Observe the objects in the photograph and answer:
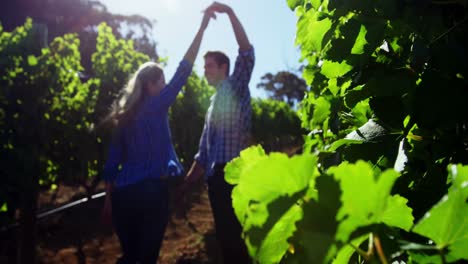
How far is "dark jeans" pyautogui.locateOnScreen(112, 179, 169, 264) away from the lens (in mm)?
3525

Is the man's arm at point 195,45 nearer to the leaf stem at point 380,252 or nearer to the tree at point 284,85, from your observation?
the leaf stem at point 380,252

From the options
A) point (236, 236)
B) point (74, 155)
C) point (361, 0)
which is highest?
point (74, 155)

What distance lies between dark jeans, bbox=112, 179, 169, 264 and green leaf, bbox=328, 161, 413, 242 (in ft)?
10.9

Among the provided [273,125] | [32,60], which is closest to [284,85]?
[273,125]

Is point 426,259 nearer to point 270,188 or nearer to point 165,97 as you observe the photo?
point 270,188

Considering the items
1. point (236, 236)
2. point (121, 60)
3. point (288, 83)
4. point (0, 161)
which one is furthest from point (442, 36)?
point (288, 83)

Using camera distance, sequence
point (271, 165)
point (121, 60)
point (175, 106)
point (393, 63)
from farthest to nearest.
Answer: point (175, 106) < point (121, 60) < point (393, 63) < point (271, 165)

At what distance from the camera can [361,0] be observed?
87cm

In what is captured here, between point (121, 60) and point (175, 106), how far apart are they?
7.02 feet

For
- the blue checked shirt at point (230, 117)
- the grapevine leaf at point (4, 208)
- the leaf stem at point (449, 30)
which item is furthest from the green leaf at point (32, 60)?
the leaf stem at point (449, 30)

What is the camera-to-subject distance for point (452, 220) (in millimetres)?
394

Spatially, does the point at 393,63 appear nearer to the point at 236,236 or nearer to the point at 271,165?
the point at 271,165

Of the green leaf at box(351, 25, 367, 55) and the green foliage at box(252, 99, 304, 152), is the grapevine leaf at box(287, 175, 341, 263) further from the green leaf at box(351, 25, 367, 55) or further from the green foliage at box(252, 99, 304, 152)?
the green foliage at box(252, 99, 304, 152)

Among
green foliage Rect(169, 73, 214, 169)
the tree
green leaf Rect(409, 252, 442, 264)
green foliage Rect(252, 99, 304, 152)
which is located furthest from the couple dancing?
the tree
